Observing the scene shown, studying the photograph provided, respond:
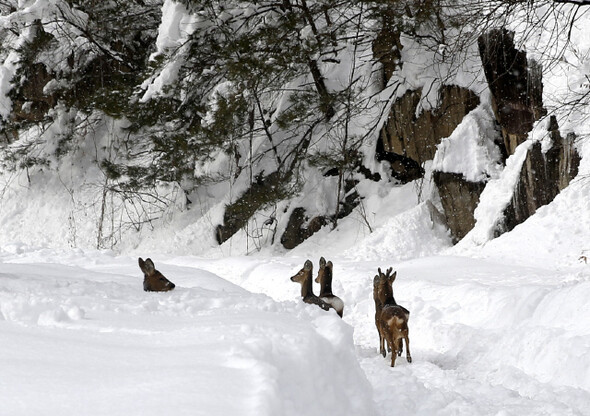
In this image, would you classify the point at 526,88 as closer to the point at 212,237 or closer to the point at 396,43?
the point at 396,43

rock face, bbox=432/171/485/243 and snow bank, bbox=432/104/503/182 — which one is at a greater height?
snow bank, bbox=432/104/503/182

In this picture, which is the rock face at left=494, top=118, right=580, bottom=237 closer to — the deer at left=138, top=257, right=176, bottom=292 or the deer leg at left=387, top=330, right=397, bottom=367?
the deer leg at left=387, top=330, right=397, bottom=367

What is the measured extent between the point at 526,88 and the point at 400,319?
28.5 feet

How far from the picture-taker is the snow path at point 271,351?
9.58ft

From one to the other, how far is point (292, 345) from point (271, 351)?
0.20 meters

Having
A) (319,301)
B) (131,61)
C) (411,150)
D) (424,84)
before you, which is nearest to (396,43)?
(424,84)

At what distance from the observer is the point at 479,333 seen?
6.97 m

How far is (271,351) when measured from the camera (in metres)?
3.65

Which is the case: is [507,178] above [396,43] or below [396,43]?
below

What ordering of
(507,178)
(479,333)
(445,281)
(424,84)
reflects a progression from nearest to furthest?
(479,333), (445,281), (507,178), (424,84)

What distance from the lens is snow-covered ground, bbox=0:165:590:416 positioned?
295 cm

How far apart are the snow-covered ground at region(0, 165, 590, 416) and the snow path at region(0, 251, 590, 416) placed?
12 mm

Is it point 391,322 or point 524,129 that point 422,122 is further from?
point 391,322

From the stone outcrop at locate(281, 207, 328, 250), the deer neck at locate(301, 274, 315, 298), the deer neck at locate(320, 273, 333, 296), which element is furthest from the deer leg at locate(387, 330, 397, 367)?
the stone outcrop at locate(281, 207, 328, 250)
